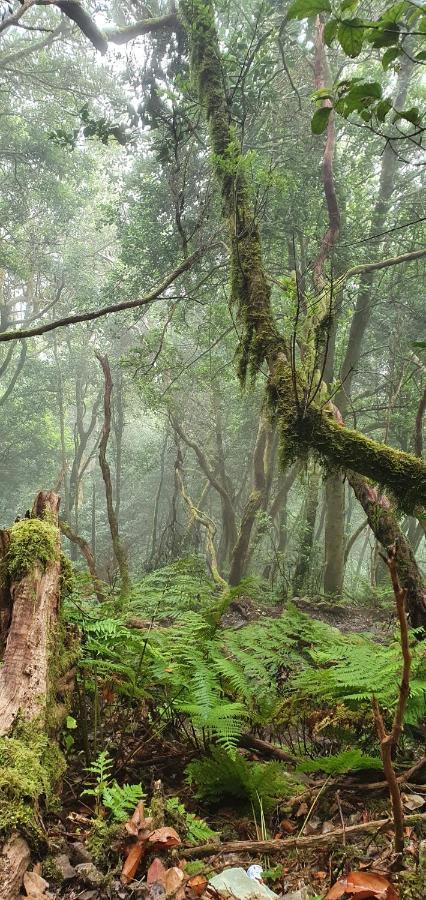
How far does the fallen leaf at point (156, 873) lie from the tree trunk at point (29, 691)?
13.9 inches

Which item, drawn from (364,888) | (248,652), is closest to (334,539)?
(248,652)

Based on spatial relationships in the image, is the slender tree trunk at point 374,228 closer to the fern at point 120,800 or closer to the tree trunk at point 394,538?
the tree trunk at point 394,538

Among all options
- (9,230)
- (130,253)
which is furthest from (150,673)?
(9,230)

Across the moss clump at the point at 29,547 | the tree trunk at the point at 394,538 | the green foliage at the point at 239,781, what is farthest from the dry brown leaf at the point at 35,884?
the tree trunk at the point at 394,538

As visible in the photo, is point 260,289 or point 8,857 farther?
point 260,289

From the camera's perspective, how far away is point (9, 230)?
698 inches

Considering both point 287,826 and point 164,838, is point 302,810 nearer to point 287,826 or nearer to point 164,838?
point 287,826

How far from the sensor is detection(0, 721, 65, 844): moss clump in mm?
1503

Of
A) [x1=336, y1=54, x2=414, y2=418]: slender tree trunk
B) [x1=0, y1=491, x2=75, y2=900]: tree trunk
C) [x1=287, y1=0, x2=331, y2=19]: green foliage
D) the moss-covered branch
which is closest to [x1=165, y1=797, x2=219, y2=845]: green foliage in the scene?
[x1=0, y1=491, x2=75, y2=900]: tree trunk

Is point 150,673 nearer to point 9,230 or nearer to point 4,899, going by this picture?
point 4,899

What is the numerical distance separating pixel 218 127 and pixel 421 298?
26.8ft

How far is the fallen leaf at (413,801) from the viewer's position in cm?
206

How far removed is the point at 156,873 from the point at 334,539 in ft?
29.4

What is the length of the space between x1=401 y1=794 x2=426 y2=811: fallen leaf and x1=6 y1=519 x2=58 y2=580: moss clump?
6.54 feet
